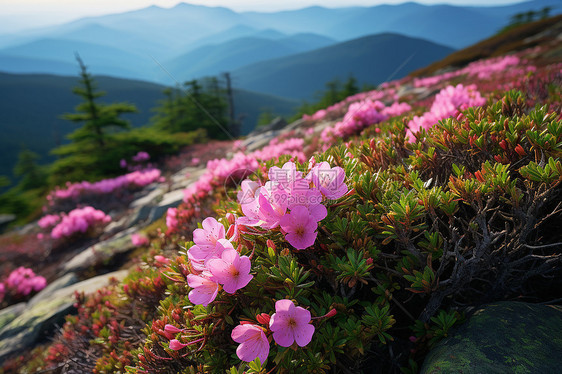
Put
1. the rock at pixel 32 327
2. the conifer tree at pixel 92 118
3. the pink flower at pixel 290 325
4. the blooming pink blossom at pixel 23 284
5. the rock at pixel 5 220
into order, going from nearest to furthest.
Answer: the pink flower at pixel 290 325 < the rock at pixel 32 327 < the blooming pink blossom at pixel 23 284 < the rock at pixel 5 220 < the conifer tree at pixel 92 118

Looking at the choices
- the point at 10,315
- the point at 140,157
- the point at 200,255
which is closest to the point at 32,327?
the point at 10,315

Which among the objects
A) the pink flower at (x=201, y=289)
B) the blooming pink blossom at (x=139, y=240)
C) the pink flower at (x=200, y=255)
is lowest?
the blooming pink blossom at (x=139, y=240)

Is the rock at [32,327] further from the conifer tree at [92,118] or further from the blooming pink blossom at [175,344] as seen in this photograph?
the conifer tree at [92,118]

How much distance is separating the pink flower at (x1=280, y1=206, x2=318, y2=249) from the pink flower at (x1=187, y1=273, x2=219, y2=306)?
41cm

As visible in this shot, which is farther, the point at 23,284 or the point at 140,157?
the point at 140,157

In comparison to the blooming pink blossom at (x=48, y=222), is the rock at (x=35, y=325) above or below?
above

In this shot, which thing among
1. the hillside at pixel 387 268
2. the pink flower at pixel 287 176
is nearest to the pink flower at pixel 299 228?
the hillside at pixel 387 268

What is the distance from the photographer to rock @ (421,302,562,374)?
1334 millimetres

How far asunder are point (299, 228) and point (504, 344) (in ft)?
3.59

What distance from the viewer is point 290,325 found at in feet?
4.18

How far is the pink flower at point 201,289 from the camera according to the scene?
4.55 ft

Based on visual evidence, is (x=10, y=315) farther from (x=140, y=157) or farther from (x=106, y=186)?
(x=140, y=157)

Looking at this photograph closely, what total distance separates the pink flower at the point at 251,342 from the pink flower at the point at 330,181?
0.71 meters

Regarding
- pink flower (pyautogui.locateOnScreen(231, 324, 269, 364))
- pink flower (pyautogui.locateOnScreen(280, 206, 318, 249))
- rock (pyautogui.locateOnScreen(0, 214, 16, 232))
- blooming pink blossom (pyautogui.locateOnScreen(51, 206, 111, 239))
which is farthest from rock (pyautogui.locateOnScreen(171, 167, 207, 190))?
rock (pyautogui.locateOnScreen(0, 214, 16, 232))
